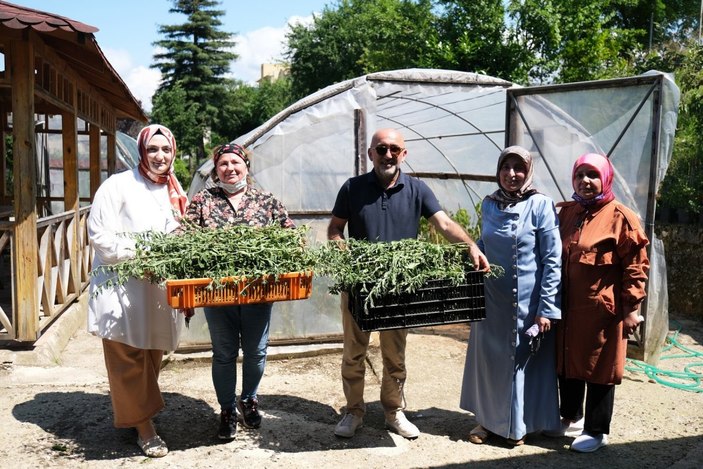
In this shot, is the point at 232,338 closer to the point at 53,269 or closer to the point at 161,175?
the point at 161,175

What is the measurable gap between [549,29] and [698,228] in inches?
223

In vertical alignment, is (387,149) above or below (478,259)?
above

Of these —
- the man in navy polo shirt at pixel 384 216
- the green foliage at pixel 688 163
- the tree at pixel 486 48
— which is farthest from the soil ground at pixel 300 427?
the tree at pixel 486 48

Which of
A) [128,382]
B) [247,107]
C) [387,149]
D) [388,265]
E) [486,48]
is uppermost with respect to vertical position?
[247,107]

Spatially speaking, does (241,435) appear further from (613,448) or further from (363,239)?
(613,448)

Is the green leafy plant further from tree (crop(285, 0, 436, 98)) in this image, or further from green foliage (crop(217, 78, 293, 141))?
green foliage (crop(217, 78, 293, 141))

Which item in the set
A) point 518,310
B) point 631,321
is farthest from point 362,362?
point 631,321

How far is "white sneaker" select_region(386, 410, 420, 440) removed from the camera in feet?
14.0

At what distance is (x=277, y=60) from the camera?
35.7 metres

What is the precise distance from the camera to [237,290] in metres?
3.39

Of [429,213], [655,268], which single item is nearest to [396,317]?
[429,213]

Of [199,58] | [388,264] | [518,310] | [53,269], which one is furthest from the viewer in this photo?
[199,58]

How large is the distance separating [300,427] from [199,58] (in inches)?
1585

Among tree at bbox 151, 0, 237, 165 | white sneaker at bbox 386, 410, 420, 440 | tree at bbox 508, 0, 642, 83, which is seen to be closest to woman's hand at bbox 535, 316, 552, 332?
white sneaker at bbox 386, 410, 420, 440
